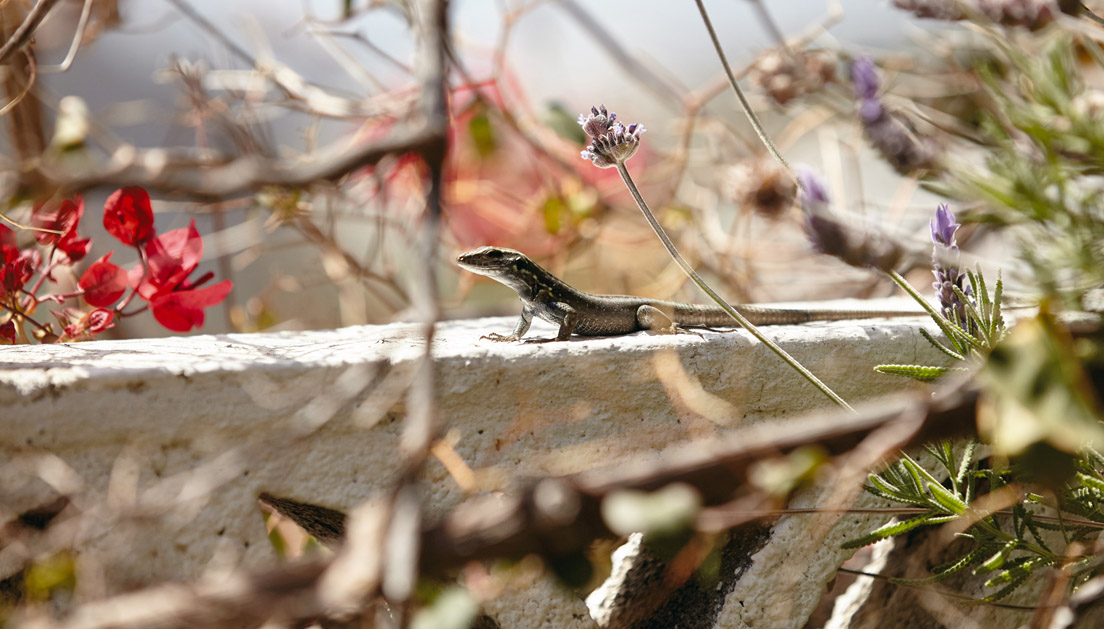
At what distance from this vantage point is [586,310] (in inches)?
72.2

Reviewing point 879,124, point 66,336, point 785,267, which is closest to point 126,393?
point 66,336

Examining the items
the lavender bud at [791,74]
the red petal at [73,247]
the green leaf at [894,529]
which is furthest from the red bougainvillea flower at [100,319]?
the lavender bud at [791,74]

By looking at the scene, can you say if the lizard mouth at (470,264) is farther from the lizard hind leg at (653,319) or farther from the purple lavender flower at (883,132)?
the purple lavender flower at (883,132)

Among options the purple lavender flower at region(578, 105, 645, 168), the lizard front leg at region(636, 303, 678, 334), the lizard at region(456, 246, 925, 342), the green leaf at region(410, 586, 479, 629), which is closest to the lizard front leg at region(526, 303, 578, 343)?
the lizard at region(456, 246, 925, 342)

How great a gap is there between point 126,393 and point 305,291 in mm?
2507

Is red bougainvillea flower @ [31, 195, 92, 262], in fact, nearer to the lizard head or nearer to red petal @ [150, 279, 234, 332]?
red petal @ [150, 279, 234, 332]

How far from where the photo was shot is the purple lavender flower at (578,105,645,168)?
3.69 feet

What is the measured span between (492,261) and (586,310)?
27cm

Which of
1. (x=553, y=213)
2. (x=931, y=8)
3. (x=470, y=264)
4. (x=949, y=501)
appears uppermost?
(x=931, y=8)

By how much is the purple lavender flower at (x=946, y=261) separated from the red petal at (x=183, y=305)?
3.62 feet

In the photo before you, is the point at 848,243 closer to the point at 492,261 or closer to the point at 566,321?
the point at 566,321

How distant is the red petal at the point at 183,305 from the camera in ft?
4.27

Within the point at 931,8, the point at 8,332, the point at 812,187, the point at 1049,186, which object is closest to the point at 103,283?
Answer: the point at 8,332

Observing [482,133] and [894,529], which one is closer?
[894,529]
